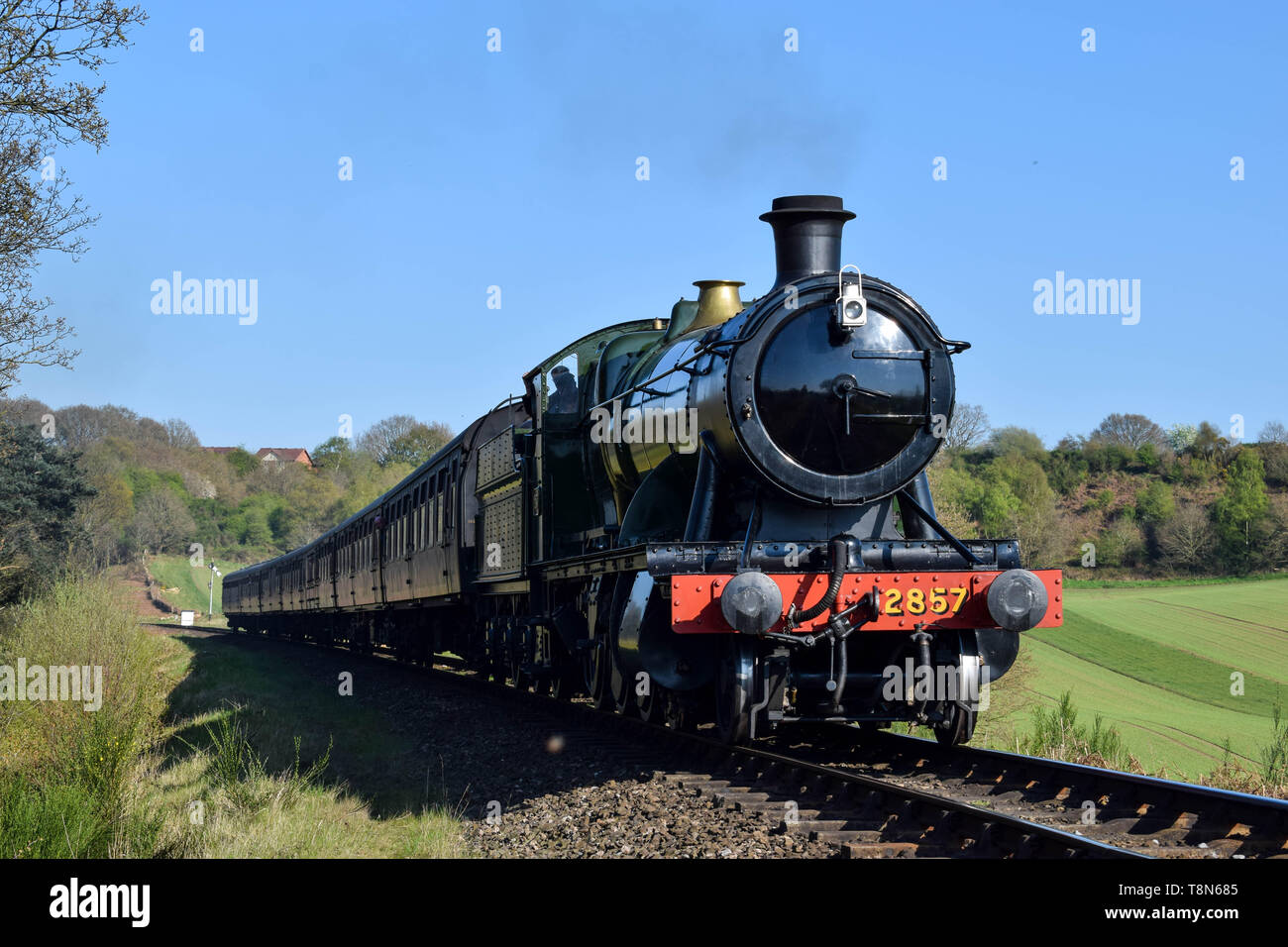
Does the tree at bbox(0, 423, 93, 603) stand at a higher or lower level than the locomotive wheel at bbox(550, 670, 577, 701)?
higher

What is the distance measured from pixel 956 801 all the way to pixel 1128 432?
284 feet

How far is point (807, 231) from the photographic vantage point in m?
9.02

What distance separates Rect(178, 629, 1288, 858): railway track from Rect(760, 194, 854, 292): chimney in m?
3.77

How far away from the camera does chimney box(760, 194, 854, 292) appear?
900 centimetres

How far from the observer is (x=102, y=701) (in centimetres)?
1095

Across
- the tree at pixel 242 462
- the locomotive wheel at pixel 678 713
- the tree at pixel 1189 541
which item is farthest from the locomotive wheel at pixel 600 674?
the tree at pixel 242 462

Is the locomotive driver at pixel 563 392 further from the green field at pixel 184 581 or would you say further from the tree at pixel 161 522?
the tree at pixel 161 522

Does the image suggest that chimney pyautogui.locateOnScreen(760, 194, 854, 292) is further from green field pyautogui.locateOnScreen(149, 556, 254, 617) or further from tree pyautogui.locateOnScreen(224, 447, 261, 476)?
tree pyautogui.locateOnScreen(224, 447, 261, 476)

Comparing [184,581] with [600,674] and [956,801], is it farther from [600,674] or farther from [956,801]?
[956,801]

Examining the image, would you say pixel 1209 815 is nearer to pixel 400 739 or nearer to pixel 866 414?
pixel 866 414

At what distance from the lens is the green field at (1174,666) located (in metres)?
27.3

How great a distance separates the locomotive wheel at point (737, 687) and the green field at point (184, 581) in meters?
64.0

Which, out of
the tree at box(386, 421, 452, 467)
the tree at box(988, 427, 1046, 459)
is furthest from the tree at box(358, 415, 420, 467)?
the tree at box(988, 427, 1046, 459)
